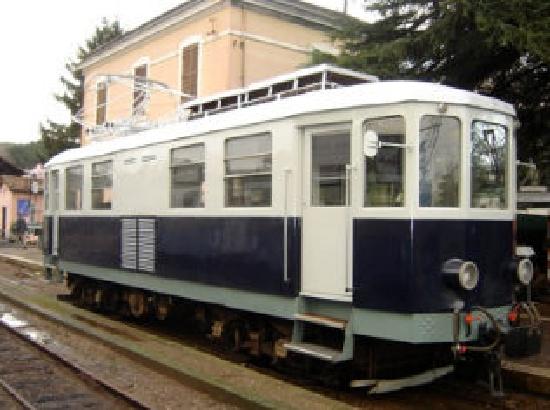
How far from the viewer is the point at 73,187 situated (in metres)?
14.0

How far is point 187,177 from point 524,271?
14.5 ft

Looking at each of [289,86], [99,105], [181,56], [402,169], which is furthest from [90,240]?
[99,105]

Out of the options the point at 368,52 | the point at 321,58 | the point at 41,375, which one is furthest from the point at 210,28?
the point at 41,375

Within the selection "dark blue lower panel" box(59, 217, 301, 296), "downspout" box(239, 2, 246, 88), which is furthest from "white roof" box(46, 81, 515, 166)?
"downspout" box(239, 2, 246, 88)

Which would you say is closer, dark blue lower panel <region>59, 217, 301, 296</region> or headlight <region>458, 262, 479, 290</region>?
headlight <region>458, 262, 479, 290</region>

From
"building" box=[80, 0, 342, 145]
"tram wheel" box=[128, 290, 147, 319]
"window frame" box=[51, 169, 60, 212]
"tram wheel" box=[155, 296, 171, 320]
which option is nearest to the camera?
"tram wheel" box=[155, 296, 171, 320]

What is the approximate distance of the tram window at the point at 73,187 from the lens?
534 inches

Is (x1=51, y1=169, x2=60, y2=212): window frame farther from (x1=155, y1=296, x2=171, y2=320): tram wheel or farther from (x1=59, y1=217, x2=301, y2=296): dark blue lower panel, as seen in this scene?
(x1=155, y1=296, x2=171, y2=320): tram wheel

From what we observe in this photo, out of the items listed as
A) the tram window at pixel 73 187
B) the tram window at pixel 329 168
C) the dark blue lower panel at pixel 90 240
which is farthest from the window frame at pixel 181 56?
the tram window at pixel 329 168

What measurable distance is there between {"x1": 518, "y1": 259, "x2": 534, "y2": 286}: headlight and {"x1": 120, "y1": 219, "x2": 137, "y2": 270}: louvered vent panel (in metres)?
5.84

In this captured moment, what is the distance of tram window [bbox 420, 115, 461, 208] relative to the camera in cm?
689

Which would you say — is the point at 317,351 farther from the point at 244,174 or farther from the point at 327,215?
the point at 244,174

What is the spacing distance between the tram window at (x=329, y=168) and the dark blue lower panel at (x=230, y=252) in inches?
16.4

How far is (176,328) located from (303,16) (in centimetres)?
1347
